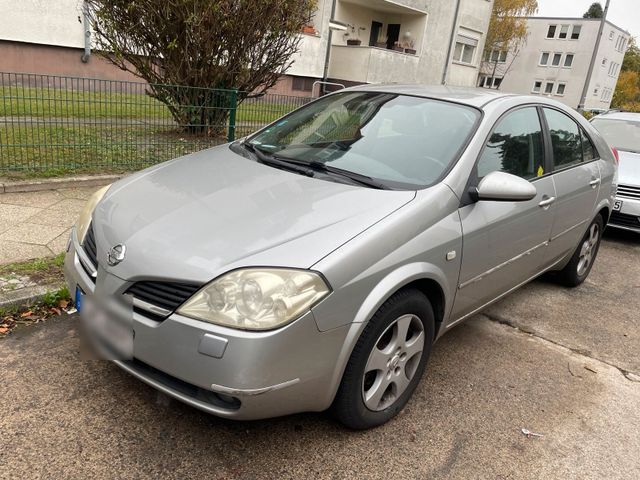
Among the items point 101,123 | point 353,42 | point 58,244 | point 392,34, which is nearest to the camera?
point 58,244

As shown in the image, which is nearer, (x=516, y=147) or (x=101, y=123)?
(x=516, y=147)

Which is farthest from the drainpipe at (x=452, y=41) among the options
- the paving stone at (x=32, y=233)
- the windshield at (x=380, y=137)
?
the paving stone at (x=32, y=233)

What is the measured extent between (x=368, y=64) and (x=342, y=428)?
63.4 feet

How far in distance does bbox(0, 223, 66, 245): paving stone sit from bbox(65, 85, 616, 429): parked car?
1693 millimetres

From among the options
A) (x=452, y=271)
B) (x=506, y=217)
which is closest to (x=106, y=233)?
(x=452, y=271)

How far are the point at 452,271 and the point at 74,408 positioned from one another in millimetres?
2002

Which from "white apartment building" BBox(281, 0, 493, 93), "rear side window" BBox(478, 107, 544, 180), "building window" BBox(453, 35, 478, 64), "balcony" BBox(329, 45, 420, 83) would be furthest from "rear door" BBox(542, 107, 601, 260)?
"building window" BBox(453, 35, 478, 64)

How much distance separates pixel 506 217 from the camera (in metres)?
3.19

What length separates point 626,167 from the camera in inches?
271

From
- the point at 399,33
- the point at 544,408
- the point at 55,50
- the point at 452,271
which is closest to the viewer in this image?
the point at 452,271

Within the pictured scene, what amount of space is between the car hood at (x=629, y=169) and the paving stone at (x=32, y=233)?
6307mm

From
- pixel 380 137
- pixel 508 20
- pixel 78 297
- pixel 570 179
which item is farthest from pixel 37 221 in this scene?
pixel 508 20

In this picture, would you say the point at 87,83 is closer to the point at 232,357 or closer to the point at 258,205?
the point at 258,205

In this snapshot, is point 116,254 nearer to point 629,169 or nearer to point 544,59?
point 629,169
